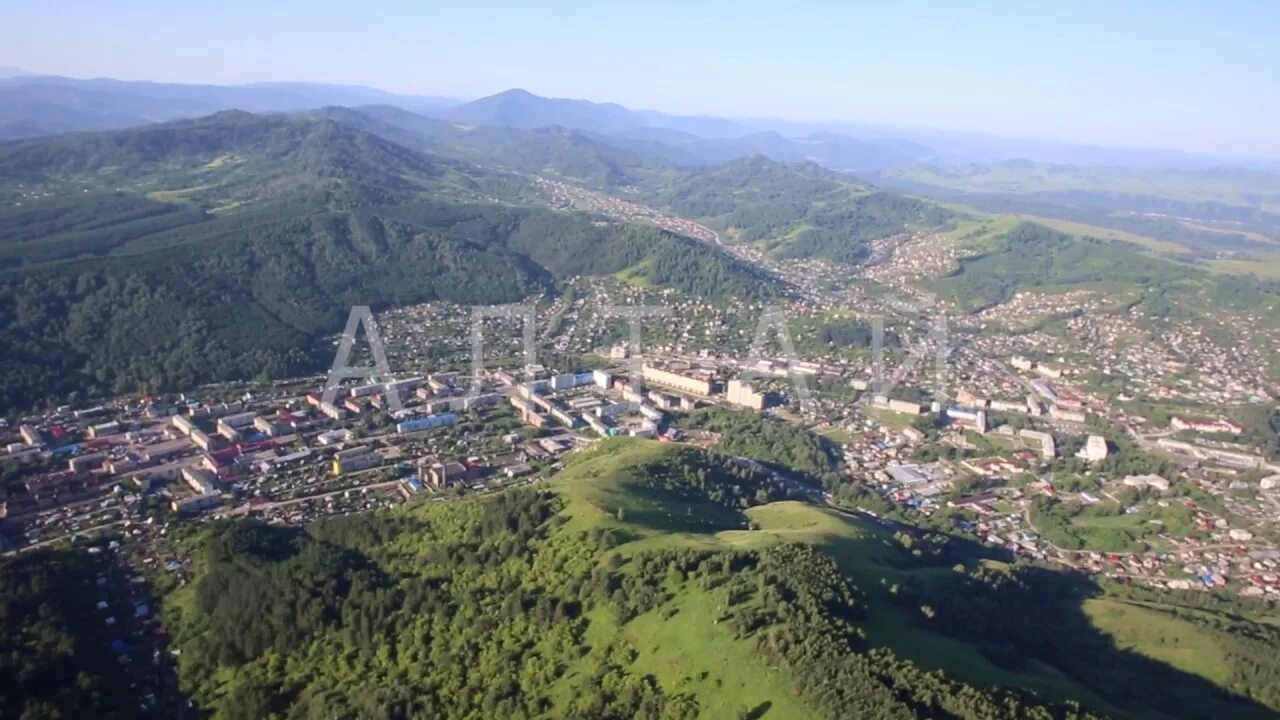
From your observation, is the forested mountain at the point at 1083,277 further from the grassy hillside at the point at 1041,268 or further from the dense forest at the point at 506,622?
the dense forest at the point at 506,622

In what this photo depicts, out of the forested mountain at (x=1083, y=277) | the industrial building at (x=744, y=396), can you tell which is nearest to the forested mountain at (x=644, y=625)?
the industrial building at (x=744, y=396)

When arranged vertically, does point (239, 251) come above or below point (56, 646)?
above

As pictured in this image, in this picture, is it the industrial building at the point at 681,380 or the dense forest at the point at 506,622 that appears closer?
the dense forest at the point at 506,622

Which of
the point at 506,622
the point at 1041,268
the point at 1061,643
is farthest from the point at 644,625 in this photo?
the point at 1041,268

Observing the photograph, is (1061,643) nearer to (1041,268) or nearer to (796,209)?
(1041,268)

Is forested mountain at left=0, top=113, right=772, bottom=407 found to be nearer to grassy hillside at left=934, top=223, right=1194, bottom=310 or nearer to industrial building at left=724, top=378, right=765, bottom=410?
grassy hillside at left=934, top=223, right=1194, bottom=310
